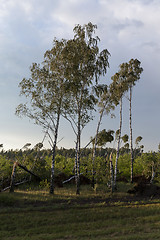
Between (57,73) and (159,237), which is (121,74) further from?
(159,237)

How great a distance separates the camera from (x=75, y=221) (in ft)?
42.6

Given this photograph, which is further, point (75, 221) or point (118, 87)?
point (118, 87)

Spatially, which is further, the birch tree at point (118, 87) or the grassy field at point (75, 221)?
the birch tree at point (118, 87)

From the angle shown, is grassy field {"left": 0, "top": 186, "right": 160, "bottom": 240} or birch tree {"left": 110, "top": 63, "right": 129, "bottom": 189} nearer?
grassy field {"left": 0, "top": 186, "right": 160, "bottom": 240}

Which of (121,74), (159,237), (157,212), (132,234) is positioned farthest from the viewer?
(121,74)

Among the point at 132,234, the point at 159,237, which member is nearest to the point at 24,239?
the point at 132,234

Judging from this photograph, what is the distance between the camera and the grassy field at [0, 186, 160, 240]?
10.7 meters

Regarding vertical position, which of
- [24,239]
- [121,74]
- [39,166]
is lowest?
[24,239]

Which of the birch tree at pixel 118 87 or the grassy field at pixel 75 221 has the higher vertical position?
the birch tree at pixel 118 87

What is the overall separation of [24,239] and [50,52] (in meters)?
19.1

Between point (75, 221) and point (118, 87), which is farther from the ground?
point (118, 87)

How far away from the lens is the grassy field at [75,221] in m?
10.7

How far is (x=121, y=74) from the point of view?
89.5 feet

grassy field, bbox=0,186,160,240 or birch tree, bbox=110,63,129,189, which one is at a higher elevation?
birch tree, bbox=110,63,129,189
